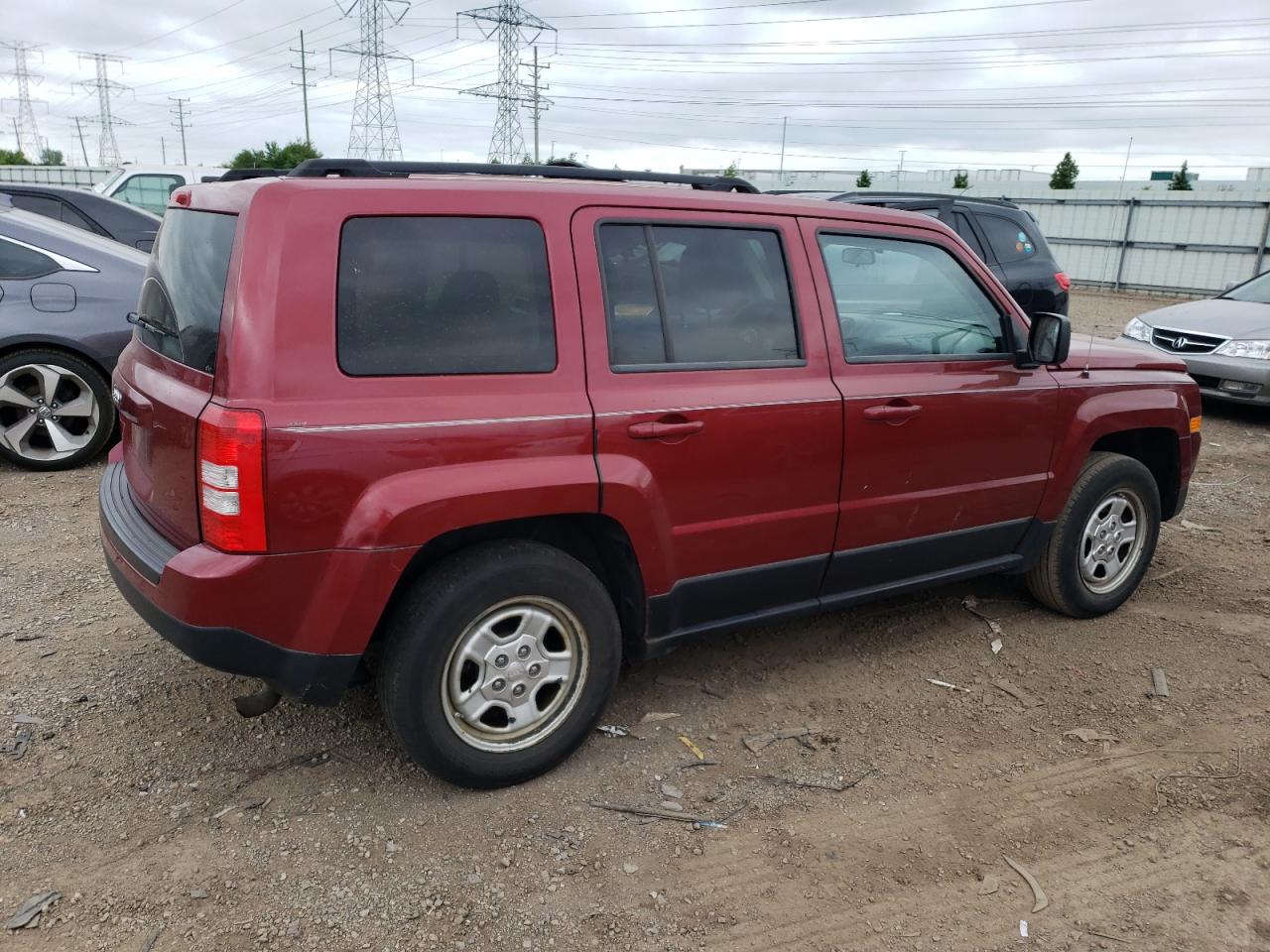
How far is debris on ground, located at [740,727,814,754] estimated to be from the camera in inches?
135

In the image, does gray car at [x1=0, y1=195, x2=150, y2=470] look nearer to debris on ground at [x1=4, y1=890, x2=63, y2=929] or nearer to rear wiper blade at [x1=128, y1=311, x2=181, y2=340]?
rear wiper blade at [x1=128, y1=311, x2=181, y2=340]

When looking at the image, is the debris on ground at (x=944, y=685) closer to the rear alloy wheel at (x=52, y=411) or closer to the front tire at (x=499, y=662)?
the front tire at (x=499, y=662)

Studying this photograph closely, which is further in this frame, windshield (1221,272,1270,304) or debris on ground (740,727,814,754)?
windshield (1221,272,1270,304)

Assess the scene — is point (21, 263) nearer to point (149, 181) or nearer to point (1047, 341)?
point (1047, 341)

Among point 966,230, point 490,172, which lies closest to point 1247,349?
point 966,230

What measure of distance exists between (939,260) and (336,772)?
9.78 feet

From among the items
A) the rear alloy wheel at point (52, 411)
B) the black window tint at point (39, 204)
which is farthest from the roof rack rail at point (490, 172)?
the black window tint at point (39, 204)

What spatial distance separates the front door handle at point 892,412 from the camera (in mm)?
3496

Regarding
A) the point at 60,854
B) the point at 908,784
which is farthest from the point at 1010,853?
the point at 60,854

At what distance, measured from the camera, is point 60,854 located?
275cm

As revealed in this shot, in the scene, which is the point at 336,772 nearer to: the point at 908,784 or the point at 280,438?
the point at 280,438

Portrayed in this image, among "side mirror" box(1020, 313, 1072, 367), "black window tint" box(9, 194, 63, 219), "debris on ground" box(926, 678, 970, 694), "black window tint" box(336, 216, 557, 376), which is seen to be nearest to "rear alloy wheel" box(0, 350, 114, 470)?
"black window tint" box(9, 194, 63, 219)

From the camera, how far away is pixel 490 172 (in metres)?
3.20

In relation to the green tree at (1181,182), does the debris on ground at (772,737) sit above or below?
below
